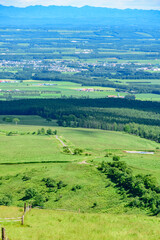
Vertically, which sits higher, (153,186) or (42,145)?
(153,186)

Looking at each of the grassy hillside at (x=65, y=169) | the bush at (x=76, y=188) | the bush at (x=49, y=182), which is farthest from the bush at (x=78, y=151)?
the bush at (x=76, y=188)

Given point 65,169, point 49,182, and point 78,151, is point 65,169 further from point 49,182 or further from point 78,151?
point 78,151

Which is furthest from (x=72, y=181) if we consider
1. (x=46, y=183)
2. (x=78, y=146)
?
(x=78, y=146)

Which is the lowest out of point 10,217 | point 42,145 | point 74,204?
point 42,145

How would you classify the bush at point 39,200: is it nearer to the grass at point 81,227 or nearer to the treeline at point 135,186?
the grass at point 81,227

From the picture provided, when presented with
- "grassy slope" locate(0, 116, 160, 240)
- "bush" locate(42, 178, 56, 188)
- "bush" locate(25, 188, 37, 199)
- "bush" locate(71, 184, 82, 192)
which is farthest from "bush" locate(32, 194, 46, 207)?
"bush" locate(42, 178, 56, 188)

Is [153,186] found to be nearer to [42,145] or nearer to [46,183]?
[46,183]
